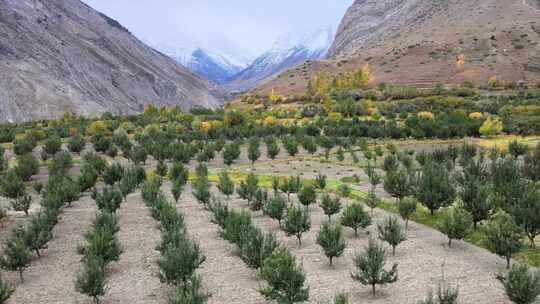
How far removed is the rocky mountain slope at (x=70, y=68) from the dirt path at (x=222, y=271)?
81.1 m

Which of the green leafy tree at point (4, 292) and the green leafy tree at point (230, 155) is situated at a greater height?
the green leafy tree at point (230, 155)

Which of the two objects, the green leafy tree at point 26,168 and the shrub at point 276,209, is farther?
the green leafy tree at point 26,168

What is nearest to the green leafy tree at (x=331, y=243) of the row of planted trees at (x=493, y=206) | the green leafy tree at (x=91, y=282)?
the row of planted trees at (x=493, y=206)

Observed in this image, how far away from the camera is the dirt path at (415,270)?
13.5 m

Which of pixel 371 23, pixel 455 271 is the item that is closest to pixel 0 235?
pixel 455 271

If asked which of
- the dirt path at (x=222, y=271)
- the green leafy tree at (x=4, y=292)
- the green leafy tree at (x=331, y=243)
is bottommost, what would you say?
the dirt path at (x=222, y=271)

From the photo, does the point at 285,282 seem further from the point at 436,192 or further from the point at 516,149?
the point at 516,149

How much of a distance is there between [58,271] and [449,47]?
10232cm

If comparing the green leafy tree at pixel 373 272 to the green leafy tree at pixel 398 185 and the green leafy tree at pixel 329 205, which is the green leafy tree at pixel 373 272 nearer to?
the green leafy tree at pixel 329 205

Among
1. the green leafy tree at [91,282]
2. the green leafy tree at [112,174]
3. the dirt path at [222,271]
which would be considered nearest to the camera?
the green leafy tree at [91,282]

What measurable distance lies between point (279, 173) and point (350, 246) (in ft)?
53.2

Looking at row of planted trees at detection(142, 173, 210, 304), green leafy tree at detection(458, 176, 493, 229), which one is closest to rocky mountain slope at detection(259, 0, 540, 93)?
green leafy tree at detection(458, 176, 493, 229)

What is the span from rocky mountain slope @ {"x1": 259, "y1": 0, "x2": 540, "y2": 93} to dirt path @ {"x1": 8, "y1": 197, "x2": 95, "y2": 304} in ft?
265

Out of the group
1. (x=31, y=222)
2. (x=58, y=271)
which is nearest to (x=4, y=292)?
(x=58, y=271)
